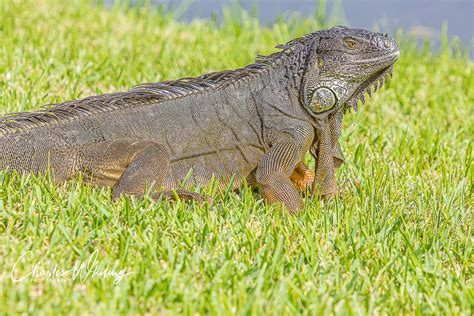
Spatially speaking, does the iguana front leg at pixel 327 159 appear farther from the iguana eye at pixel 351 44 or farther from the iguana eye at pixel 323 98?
the iguana eye at pixel 351 44

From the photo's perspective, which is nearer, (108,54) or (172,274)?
(172,274)

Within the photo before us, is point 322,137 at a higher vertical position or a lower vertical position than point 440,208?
higher

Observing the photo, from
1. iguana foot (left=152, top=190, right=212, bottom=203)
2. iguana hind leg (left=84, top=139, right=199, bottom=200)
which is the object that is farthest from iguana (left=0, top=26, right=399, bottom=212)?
iguana foot (left=152, top=190, right=212, bottom=203)

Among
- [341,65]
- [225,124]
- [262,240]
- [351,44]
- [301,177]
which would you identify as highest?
[351,44]

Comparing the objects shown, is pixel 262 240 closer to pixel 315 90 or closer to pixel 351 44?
pixel 315 90

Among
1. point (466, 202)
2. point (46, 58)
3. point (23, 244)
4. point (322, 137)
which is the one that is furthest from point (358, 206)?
point (46, 58)

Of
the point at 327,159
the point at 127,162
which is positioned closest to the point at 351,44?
the point at 327,159

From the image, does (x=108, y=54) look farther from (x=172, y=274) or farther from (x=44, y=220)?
(x=172, y=274)

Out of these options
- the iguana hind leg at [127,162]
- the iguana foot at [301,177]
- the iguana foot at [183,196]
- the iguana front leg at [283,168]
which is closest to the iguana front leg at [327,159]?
the iguana front leg at [283,168]
